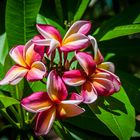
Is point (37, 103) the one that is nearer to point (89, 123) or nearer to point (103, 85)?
point (103, 85)

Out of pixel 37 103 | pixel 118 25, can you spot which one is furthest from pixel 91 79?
pixel 118 25

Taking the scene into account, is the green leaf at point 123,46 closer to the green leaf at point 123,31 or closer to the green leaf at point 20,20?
the green leaf at point 123,31

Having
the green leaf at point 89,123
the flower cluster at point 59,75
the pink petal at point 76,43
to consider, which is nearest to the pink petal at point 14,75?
the flower cluster at point 59,75

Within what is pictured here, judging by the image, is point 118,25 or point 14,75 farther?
A: point 118,25

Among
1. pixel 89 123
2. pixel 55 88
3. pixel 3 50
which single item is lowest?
pixel 89 123

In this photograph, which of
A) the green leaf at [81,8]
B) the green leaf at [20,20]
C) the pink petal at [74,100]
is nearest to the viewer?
the pink petal at [74,100]

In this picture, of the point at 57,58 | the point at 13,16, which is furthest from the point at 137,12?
the point at 13,16
